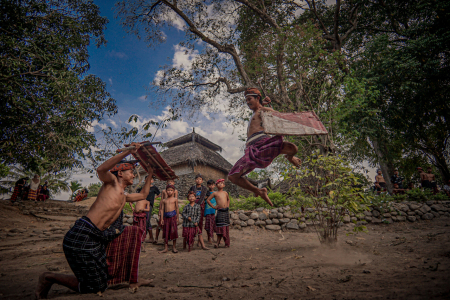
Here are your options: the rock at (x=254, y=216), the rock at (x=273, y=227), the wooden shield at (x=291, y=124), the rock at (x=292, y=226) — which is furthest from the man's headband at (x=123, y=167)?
the rock at (x=292, y=226)

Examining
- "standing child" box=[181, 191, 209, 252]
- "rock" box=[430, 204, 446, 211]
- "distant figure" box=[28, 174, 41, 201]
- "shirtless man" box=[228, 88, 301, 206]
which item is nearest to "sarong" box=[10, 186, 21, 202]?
"distant figure" box=[28, 174, 41, 201]

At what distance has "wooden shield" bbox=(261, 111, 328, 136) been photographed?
9.73ft

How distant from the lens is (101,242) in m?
2.81

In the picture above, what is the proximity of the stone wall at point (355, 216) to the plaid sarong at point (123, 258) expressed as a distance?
583 cm

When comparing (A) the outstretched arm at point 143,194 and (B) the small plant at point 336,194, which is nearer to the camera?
(A) the outstretched arm at point 143,194

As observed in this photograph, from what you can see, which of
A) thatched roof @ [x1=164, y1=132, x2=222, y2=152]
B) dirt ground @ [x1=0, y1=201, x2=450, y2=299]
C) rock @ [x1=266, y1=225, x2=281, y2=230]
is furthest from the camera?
thatched roof @ [x1=164, y1=132, x2=222, y2=152]

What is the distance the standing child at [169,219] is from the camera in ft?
19.5

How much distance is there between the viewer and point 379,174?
12.0 m

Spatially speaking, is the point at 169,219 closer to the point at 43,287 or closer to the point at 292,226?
the point at 43,287

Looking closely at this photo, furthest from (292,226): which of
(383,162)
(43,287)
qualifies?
(383,162)

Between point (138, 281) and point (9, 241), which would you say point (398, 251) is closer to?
point (138, 281)

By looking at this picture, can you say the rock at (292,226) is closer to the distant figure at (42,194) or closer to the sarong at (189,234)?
the sarong at (189,234)

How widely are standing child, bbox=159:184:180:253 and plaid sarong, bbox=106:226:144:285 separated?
2938mm

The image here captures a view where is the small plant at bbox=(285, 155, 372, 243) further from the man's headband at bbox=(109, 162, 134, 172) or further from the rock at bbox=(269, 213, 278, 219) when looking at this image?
the rock at bbox=(269, 213, 278, 219)
